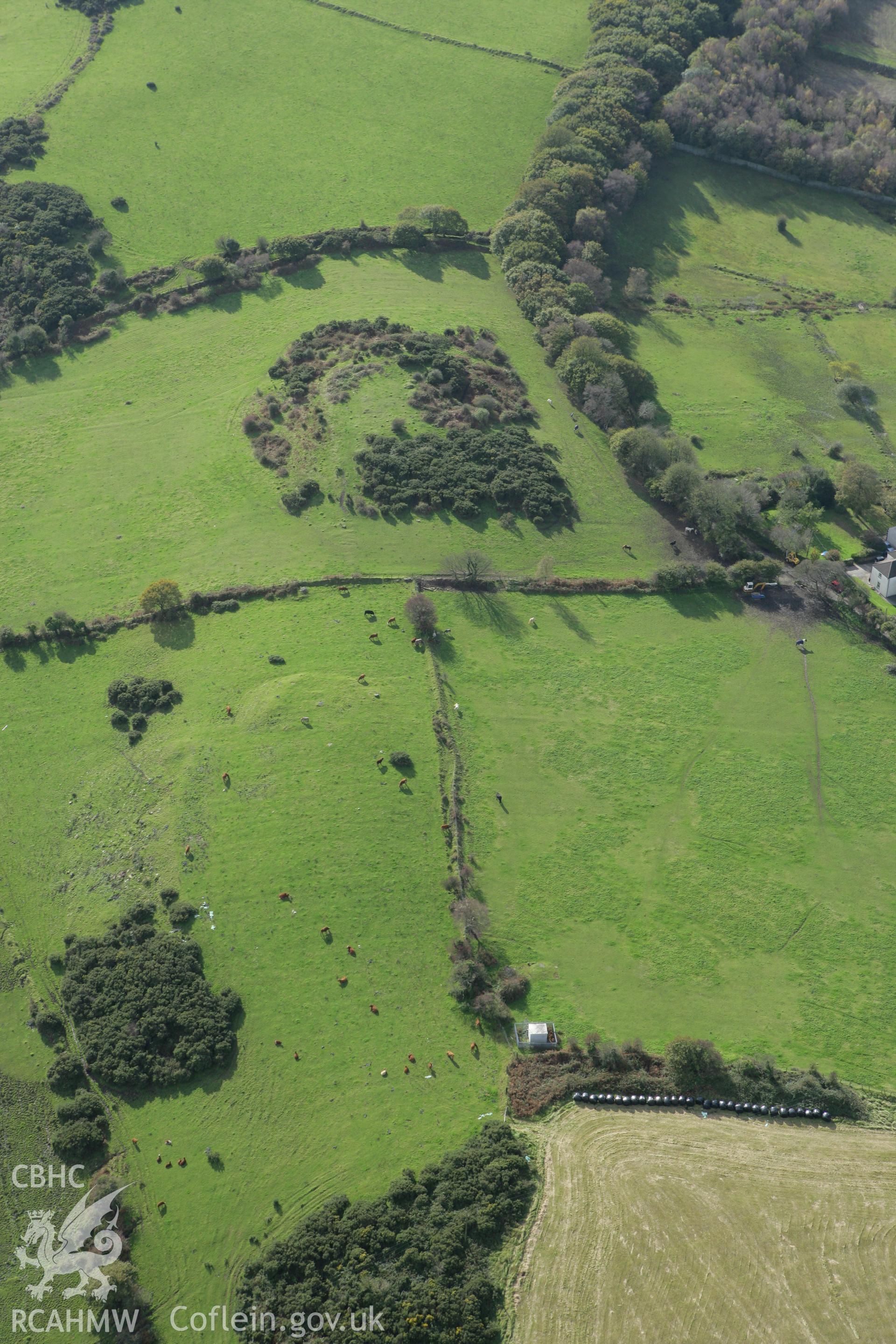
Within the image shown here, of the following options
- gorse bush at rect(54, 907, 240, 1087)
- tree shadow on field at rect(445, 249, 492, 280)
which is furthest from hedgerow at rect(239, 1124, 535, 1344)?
tree shadow on field at rect(445, 249, 492, 280)

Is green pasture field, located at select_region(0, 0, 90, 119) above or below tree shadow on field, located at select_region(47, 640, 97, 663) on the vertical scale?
above

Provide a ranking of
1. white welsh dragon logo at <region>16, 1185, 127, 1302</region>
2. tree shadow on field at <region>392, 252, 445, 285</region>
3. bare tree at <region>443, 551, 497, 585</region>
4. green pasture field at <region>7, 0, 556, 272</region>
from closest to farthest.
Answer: white welsh dragon logo at <region>16, 1185, 127, 1302</region> < bare tree at <region>443, 551, 497, 585</region> < tree shadow on field at <region>392, 252, 445, 285</region> < green pasture field at <region>7, 0, 556, 272</region>

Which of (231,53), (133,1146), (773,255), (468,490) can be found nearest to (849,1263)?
(133,1146)

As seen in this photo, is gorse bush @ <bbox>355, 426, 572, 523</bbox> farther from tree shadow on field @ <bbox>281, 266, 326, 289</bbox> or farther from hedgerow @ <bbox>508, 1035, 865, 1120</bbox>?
hedgerow @ <bbox>508, 1035, 865, 1120</bbox>

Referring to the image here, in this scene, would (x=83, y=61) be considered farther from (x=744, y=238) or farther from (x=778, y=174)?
(x=778, y=174)

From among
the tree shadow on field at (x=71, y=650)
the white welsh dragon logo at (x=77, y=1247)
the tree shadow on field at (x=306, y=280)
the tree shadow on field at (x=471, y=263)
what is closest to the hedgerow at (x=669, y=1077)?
the white welsh dragon logo at (x=77, y=1247)
